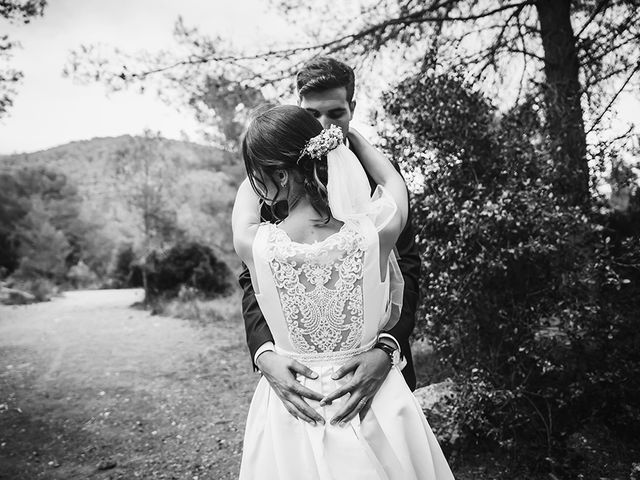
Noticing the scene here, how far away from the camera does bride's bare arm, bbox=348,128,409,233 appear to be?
1.63 meters

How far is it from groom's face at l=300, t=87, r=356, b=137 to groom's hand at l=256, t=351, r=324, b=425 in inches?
48.3

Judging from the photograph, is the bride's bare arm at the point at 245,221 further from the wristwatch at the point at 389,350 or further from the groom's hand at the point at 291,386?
the wristwatch at the point at 389,350

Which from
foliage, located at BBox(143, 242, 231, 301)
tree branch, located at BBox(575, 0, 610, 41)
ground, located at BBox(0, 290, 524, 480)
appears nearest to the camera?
tree branch, located at BBox(575, 0, 610, 41)

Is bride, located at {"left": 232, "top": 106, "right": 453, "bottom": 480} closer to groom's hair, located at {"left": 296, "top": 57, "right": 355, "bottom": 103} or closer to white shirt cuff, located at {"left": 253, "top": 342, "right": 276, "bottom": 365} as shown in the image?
white shirt cuff, located at {"left": 253, "top": 342, "right": 276, "bottom": 365}

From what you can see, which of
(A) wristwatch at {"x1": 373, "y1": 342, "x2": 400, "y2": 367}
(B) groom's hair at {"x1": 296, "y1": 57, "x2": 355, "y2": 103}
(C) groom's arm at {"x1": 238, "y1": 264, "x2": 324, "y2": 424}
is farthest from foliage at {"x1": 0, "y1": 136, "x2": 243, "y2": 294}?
(A) wristwatch at {"x1": 373, "y1": 342, "x2": 400, "y2": 367}

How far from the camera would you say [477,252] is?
3135 mm

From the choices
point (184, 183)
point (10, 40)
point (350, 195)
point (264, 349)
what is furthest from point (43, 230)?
point (350, 195)

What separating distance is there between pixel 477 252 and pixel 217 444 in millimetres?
3232

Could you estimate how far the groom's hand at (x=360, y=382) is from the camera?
1503 millimetres

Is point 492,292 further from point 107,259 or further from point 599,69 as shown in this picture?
point 107,259

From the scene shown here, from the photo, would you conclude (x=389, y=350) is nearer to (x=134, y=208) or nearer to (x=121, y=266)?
(x=134, y=208)

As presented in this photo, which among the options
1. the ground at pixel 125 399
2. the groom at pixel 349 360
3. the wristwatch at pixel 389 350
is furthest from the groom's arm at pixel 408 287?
the ground at pixel 125 399

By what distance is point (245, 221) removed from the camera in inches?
66.8

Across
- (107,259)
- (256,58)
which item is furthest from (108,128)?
(256,58)
